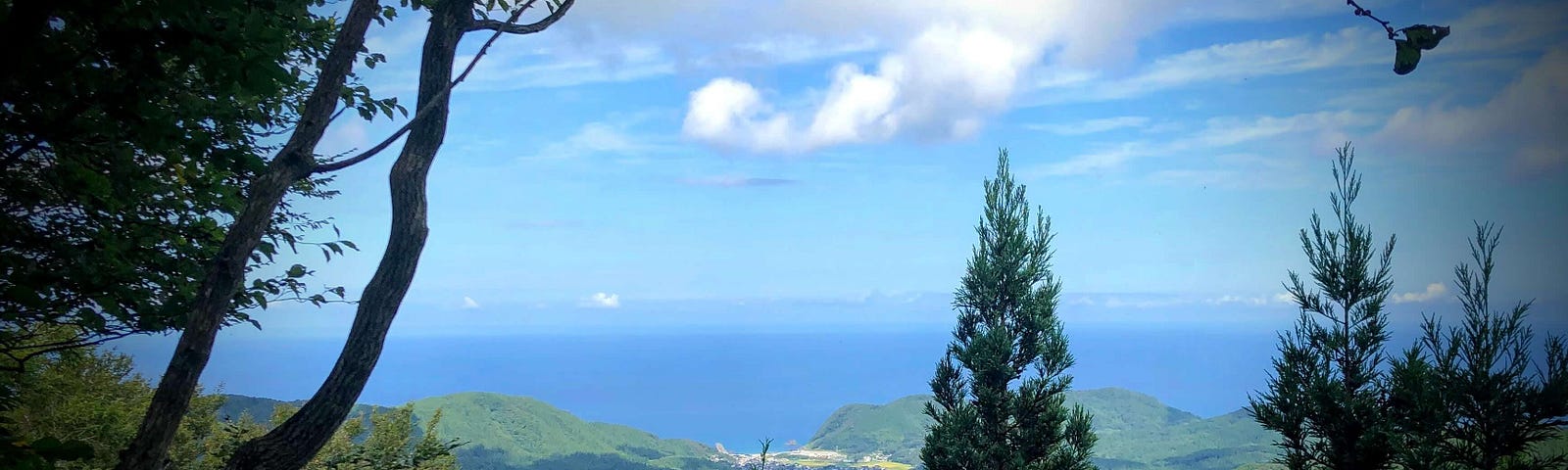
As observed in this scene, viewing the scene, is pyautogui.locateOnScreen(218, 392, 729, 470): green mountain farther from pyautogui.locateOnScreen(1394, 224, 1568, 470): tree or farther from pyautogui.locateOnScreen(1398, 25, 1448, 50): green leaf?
pyautogui.locateOnScreen(1398, 25, 1448, 50): green leaf

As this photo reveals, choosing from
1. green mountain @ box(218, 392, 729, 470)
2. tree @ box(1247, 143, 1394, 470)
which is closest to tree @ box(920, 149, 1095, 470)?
tree @ box(1247, 143, 1394, 470)

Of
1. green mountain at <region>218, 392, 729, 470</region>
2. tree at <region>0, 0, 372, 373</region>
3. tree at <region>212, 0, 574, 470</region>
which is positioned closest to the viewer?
tree at <region>0, 0, 372, 373</region>

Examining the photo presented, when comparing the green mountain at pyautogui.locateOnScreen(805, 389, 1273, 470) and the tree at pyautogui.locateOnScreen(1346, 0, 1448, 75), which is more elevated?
the green mountain at pyautogui.locateOnScreen(805, 389, 1273, 470)

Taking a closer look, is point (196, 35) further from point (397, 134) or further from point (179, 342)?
point (179, 342)

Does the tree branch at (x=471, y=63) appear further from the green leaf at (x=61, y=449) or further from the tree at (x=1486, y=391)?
the tree at (x=1486, y=391)

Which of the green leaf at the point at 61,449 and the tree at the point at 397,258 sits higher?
the tree at the point at 397,258

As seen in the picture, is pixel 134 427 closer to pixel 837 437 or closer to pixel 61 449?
pixel 61 449

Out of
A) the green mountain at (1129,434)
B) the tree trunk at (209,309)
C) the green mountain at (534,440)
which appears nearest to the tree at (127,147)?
the tree trunk at (209,309)
